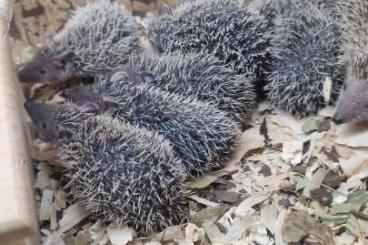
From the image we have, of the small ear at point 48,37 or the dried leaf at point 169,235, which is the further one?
the small ear at point 48,37

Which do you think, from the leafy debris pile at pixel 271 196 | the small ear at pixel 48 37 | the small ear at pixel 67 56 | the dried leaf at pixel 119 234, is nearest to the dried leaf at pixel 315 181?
the leafy debris pile at pixel 271 196

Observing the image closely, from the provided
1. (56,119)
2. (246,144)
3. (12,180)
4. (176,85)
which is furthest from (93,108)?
(12,180)

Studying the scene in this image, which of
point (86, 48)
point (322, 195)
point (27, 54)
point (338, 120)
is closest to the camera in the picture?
point (322, 195)

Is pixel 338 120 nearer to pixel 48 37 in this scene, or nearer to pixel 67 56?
pixel 67 56

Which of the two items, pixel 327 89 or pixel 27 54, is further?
pixel 27 54

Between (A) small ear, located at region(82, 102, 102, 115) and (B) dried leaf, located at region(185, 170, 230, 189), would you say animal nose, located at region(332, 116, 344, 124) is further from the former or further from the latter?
(A) small ear, located at region(82, 102, 102, 115)

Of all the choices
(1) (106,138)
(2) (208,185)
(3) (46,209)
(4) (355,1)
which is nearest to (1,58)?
(1) (106,138)

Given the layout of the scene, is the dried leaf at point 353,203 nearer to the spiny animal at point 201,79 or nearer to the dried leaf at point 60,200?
the spiny animal at point 201,79
